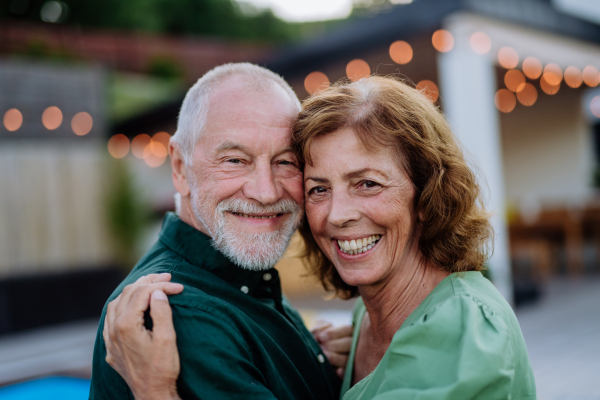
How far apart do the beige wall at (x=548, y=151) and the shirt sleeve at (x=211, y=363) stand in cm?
1049

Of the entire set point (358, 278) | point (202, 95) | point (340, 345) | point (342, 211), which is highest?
point (202, 95)

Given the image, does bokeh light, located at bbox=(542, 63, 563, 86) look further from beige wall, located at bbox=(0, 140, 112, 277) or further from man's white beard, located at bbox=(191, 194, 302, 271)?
beige wall, located at bbox=(0, 140, 112, 277)

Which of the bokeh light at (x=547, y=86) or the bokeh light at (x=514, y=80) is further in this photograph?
the bokeh light at (x=547, y=86)

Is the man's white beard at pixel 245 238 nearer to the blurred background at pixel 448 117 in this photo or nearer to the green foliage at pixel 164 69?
the blurred background at pixel 448 117

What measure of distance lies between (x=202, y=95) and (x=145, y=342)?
882 mm

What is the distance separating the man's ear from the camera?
74.3 inches

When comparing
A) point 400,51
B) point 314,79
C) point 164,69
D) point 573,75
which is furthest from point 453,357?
point 164,69

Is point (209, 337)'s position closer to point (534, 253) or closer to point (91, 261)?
point (91, 261)

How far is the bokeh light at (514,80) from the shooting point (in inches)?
321

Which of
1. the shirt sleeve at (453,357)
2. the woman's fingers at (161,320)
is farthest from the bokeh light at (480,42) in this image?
the woman's fingers at (161,320)

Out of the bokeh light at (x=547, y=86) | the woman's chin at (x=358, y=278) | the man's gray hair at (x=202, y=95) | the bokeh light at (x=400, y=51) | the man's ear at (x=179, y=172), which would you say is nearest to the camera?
the woman's chin at (x=358, y=278)

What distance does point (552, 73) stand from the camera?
7734 mm

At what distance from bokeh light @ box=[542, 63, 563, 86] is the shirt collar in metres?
7.03

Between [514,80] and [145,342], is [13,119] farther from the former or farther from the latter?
[514,80]
